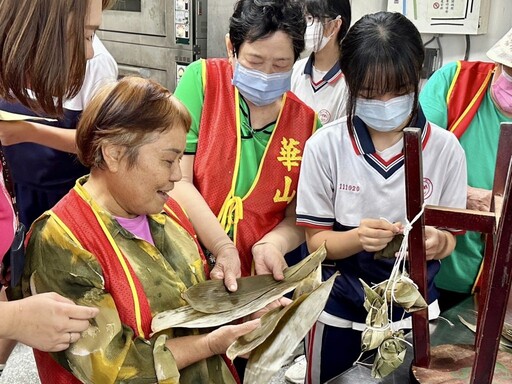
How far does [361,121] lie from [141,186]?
548mm

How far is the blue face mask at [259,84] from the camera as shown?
4.83ft

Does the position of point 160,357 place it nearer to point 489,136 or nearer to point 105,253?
point 105,253

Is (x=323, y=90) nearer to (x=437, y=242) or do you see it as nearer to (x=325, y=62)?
(x=325, y=62)

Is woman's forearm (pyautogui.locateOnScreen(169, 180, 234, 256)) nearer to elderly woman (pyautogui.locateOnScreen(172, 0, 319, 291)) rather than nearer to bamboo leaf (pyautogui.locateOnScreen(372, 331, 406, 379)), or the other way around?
elderly woman (pyautogui.locateOnScreen(172, 0, 319, 291))

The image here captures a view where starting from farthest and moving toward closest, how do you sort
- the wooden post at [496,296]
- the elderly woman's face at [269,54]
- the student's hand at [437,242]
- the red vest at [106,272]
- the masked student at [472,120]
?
1. the masked student at [472,120]
2. the elderly woman's face at [269,54]
3. the student's hand at [437,242]
4. the red vest at [106,272]
5. the wooden post at [496,296]

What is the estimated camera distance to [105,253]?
3.67ft

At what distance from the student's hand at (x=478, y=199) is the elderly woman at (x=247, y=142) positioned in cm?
45

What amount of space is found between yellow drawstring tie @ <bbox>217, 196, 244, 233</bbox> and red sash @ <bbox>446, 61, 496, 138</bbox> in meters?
0.64

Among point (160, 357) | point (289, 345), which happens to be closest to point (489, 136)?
point (289, 345)

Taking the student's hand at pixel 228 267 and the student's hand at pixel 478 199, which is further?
the student's hand at pixel 478 199

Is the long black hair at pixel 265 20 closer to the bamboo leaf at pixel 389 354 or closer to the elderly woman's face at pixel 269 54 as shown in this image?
the elderly woman's face at pixel 269 54

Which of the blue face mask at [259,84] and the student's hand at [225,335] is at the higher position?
the blue face mask at [259,84]

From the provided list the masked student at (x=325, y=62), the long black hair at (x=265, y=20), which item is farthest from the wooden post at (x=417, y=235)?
Result: the masked student at (x=325, y=62)

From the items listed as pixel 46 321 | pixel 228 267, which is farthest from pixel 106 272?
pixel 228 267
